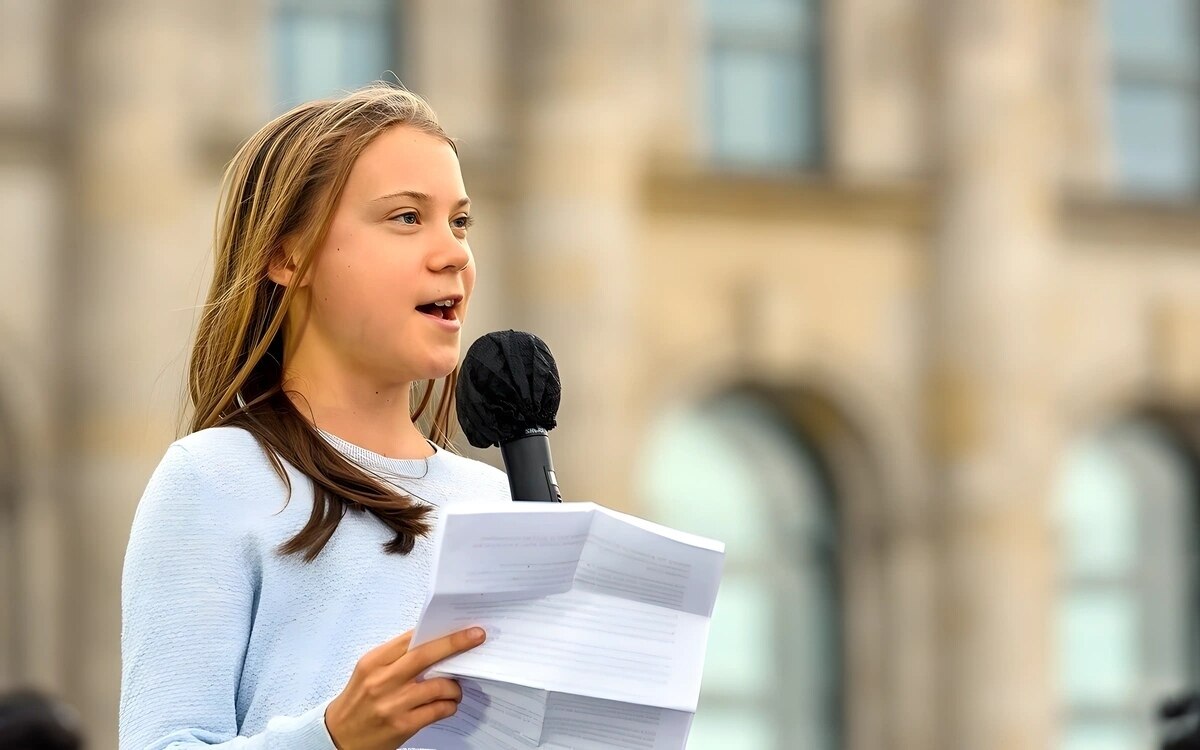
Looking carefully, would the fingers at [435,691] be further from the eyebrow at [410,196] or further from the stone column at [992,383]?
the stone column at [992,383]

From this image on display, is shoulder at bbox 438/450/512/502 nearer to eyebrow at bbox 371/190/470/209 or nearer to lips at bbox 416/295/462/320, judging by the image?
lips at bbox 416/295/462/320

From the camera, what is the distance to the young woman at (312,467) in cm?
208

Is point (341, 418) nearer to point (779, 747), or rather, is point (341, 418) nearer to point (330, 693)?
point (330, 693)

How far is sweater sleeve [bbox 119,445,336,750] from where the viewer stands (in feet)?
6.81

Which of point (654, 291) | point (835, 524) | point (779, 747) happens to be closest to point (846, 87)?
point (654, 291)

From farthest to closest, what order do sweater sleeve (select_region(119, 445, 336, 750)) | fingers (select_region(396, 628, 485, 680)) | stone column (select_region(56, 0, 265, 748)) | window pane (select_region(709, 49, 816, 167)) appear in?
1. window pane (select_region(709, 49, 816, 167))
2. stone column (select_region(56, 0, 265, 748))
3. sweater sleeve (select_region(119, 445, 336, 750))
4. fingers (select_region(396, 628, 485, 680))

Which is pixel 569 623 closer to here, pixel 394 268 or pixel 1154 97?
pixel 394 268

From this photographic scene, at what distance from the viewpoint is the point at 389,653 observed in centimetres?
191

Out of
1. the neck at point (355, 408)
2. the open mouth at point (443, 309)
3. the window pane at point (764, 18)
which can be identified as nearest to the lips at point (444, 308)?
the open mouth at point (443, 309)

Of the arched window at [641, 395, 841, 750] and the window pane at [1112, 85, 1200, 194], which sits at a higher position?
the window pane at [1112, 85, 1200, 194]

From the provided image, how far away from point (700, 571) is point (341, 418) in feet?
1.72

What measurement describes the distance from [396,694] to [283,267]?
0.67 meters

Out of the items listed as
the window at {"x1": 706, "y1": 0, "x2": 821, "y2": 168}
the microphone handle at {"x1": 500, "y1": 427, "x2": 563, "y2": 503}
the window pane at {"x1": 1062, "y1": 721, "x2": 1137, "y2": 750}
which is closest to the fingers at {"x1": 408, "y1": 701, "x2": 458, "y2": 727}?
the microphone handle at {"x1": 500, "y1": 427, "x2": 563, "y2": 503}

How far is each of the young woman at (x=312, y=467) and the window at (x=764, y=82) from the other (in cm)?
1026
